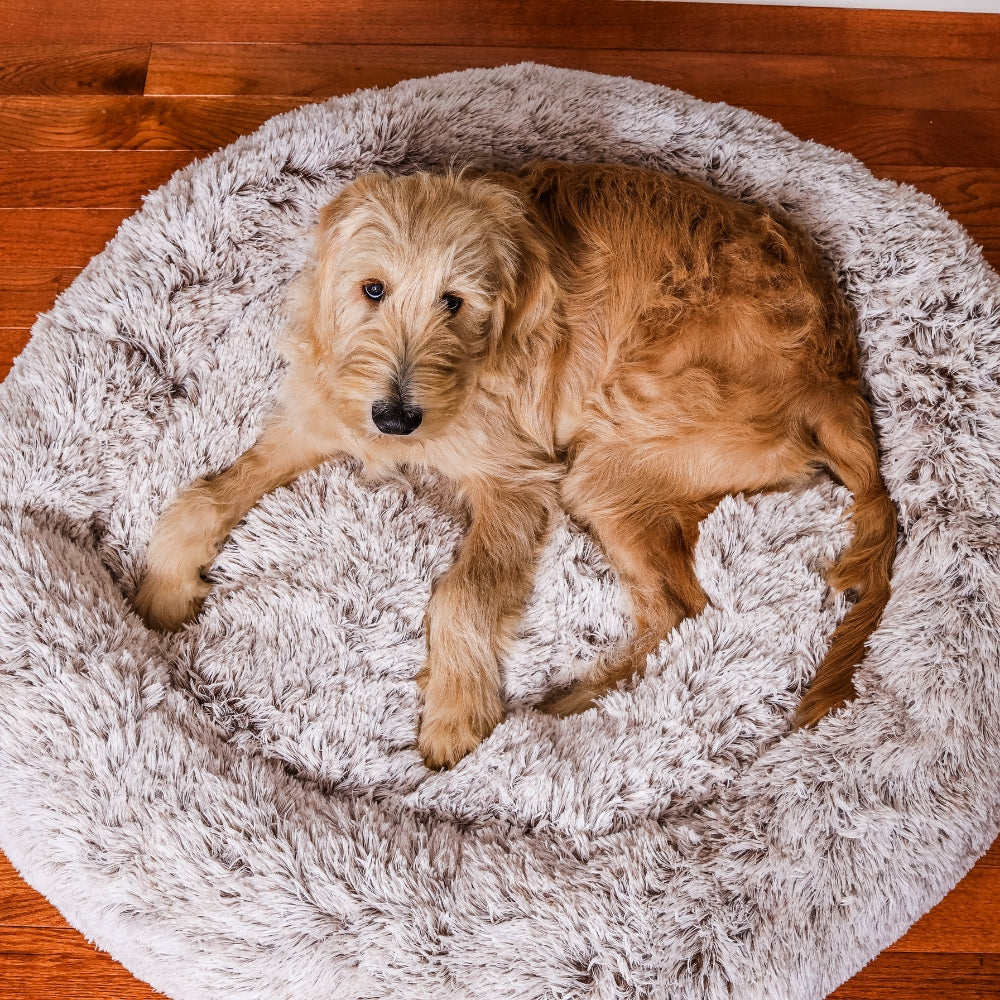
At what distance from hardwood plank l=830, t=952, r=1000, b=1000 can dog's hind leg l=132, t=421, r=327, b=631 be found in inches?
87.2

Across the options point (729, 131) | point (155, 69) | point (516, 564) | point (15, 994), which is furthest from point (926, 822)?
point (155, 69)

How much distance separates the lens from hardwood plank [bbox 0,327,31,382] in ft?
9.94

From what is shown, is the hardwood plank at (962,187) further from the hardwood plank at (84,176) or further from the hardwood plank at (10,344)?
the hardwood plank at (10,344)

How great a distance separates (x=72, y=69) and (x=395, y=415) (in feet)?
7.88

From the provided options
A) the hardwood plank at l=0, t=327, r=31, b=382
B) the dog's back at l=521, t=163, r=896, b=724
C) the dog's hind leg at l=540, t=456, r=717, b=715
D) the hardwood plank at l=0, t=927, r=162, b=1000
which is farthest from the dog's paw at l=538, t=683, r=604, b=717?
the hardwood plank at l=0, t=327, r=31, b=382

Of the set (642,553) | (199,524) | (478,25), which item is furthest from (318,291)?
(478,25)

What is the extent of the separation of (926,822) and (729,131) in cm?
214

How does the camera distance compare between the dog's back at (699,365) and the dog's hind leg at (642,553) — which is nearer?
the dog's back at (699,365)

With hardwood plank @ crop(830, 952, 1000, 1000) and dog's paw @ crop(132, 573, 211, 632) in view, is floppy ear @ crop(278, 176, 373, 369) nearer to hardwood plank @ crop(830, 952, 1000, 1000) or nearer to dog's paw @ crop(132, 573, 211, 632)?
dog's paw @ crop(132, 573, 211, 632)

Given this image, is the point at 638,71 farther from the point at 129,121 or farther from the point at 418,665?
the point at 418,665

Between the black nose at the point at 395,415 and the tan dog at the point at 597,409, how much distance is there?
0.21 feet

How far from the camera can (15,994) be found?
8.00ft

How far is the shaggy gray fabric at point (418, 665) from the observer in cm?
212

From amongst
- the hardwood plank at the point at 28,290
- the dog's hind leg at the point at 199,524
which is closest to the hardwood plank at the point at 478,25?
the hardwood plank at the point at 28,290
